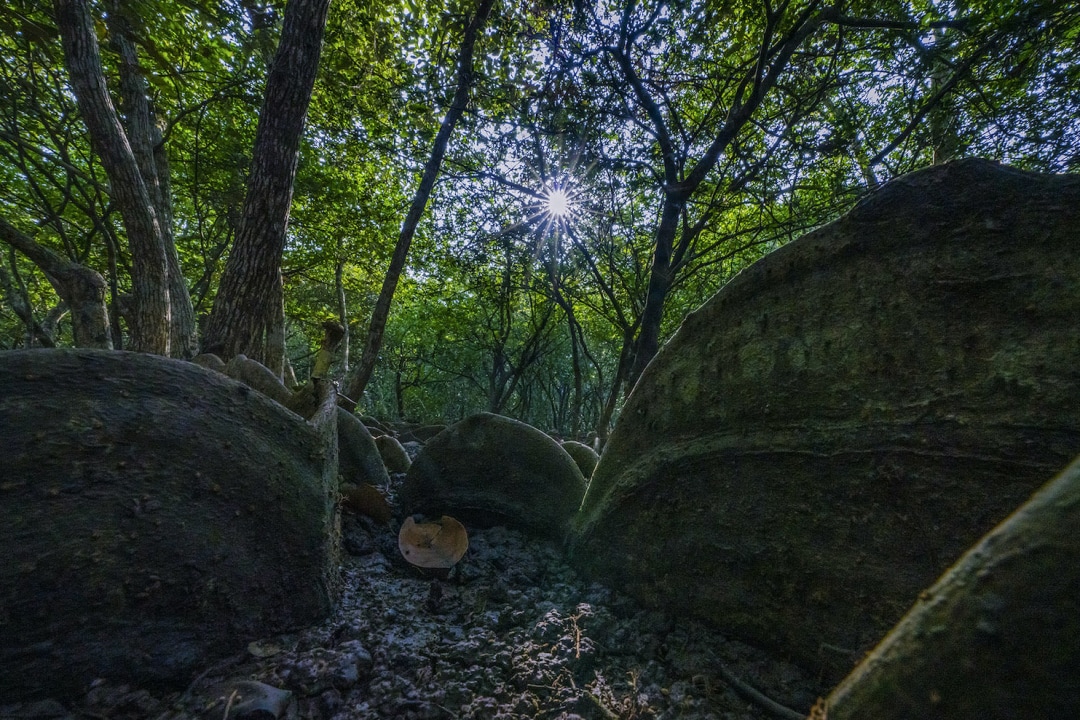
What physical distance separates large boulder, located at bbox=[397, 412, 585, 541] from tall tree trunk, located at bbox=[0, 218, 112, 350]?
2.00 meters

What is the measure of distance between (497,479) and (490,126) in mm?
5505

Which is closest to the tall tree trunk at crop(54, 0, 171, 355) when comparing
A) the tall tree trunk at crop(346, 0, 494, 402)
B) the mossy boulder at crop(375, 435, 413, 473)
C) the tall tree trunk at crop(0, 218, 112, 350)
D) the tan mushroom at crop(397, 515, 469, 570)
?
the tall tree trunk at crop(0, 218, 112, 350)

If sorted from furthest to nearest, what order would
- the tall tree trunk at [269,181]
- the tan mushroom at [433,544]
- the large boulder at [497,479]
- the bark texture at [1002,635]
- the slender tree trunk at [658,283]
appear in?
the slender tree trunk at [658,283] < the tall tree trunk at [269,181] < the large boulder at [497,479] < the tan mushroom at [433,544] < the bark texture at [1002,635]

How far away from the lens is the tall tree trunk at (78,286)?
7.81ft

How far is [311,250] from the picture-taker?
10867 mm

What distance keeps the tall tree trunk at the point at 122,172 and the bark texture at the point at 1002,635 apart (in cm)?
492

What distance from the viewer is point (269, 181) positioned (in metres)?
3.07

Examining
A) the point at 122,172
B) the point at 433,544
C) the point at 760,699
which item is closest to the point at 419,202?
the point at 122,172

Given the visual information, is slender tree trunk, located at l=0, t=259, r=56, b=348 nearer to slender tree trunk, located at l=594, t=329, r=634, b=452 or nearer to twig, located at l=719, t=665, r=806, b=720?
slender tree trunk, located at l=594, t=329, r=634, b=452

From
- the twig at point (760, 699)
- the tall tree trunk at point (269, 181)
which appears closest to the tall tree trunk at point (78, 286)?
the tall tree trunk at point (269, 181)

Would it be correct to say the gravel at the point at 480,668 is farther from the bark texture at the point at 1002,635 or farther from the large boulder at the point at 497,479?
the bark texture at the point at 1002,635

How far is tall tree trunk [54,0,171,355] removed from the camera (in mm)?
3078

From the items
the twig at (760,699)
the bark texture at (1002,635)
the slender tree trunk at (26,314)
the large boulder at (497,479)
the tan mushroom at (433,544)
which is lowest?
the twig at (760,699)

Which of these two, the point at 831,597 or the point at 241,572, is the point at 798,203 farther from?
the point at 241,572
